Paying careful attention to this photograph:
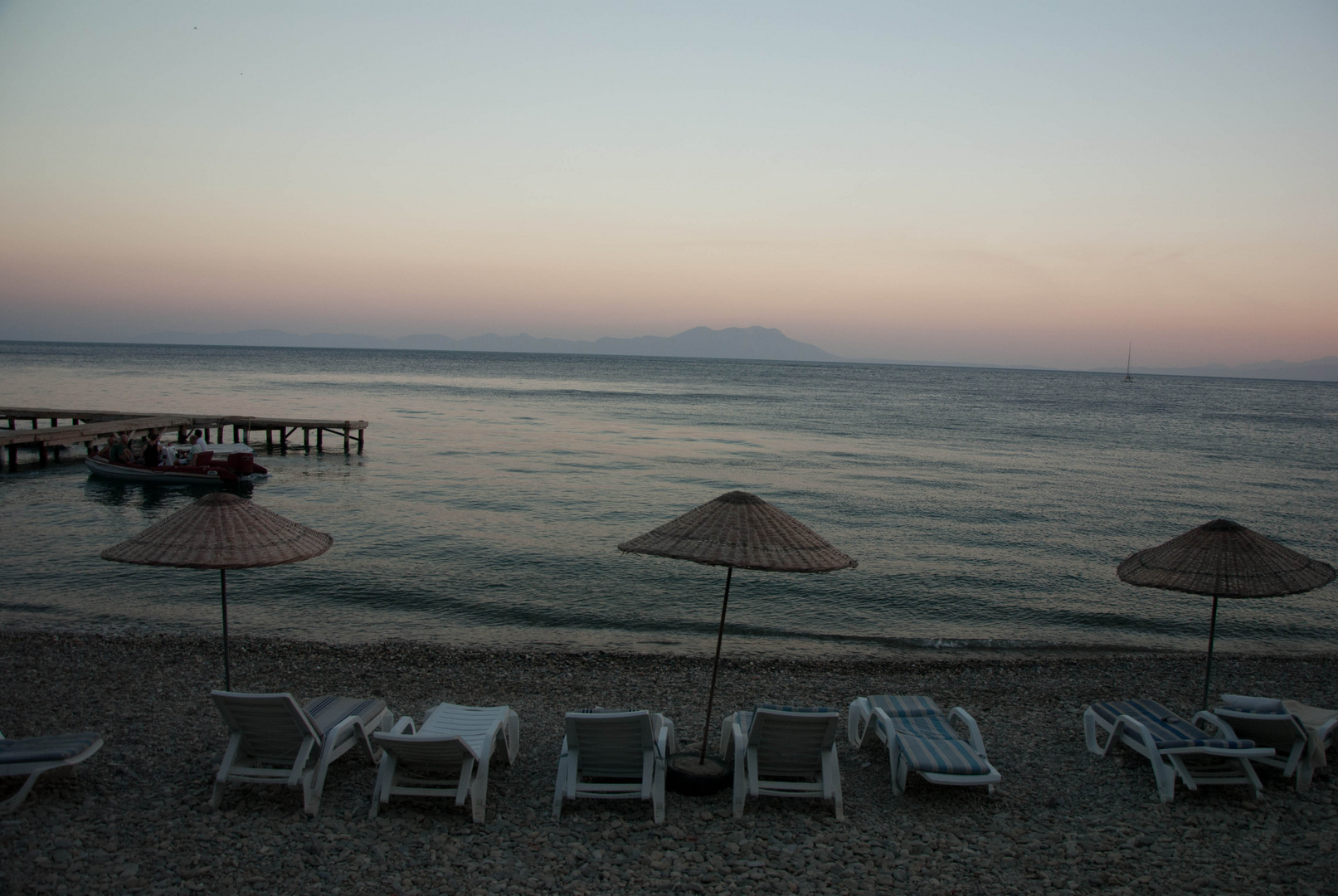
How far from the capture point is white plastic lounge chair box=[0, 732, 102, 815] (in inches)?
224

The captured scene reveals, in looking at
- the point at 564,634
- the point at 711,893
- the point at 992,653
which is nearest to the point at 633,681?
the point at 564,634

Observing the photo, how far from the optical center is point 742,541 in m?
6.13

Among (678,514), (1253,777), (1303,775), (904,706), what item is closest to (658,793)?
(904,706)

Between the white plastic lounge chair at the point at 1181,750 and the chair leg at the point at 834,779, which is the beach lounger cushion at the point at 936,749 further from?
the white plastic lounge chair at the point at 1181,750

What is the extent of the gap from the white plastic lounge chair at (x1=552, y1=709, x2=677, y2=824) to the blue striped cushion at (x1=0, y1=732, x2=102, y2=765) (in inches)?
138

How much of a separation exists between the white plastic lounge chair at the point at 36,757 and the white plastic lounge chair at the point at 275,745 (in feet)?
3.18

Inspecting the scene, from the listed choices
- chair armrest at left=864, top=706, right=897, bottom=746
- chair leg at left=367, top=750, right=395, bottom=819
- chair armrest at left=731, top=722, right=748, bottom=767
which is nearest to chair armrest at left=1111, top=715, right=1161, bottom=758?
chair armrest at left=864, top=706, right=897, bottom=746

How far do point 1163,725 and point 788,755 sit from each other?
3.48 metres

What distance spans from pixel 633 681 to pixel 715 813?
3711 mm

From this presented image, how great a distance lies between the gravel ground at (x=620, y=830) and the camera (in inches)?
203

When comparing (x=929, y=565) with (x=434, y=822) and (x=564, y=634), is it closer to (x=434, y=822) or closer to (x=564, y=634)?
(x=564, y=634)

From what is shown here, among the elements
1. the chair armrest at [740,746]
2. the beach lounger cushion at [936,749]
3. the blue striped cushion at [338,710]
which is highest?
the chair armrest at [740,746]

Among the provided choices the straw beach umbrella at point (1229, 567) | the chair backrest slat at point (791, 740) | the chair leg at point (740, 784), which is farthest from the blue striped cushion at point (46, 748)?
the straw beach umbrella at point (1229, 567)

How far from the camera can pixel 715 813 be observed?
6.04 m
